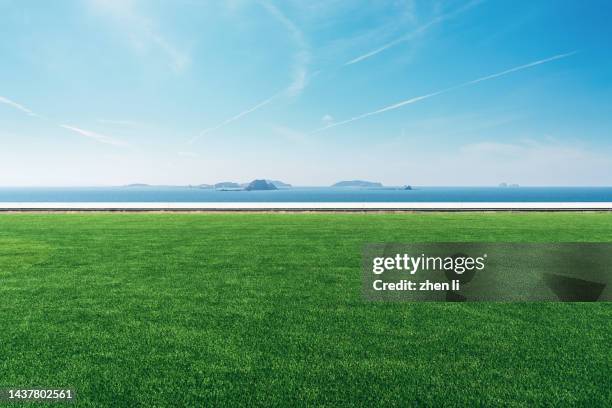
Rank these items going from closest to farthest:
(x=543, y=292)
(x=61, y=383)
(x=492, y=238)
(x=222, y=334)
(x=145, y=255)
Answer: (x=61, y=383) < (x=222, y=334) < (x=543, y=292) < (x=145, y=255) < (x=492, y=238)

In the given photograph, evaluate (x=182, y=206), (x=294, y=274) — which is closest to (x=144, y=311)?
(x=294, y=274)

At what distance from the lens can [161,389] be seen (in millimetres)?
3219

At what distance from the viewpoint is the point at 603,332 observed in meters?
4.46

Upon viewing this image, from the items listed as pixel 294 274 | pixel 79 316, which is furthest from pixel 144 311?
pixel 294 274

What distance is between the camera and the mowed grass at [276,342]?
3.19m

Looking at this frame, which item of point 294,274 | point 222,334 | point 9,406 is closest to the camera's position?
point 9,406

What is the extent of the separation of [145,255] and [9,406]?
6.23 metres

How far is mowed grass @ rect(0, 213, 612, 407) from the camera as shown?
3.19 metres

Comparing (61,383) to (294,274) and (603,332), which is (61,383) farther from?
(603,332)

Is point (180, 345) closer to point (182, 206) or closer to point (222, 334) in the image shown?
point (222, 334)

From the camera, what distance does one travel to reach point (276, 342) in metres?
4.12

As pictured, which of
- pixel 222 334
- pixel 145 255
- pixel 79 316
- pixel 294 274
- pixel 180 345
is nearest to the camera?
pixel 180 345

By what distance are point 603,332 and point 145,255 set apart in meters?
8.80

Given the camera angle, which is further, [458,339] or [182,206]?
[182,206]
